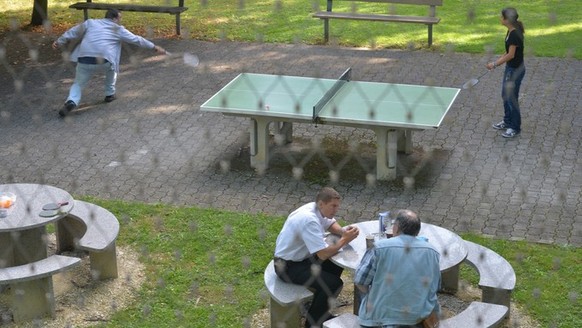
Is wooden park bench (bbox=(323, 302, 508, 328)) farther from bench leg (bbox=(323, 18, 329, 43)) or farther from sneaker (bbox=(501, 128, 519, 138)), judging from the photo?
bench leg (bbox=(323, 18, 329, 43))

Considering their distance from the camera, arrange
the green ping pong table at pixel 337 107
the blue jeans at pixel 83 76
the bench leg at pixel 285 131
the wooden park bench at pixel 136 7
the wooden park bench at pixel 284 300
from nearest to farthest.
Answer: the wooden park bench at pixel 284 300, the green ping pong table at pixel 337 107, the bench leg at pixel 285 131, the blue jeans at pixel 83 76, the wooden park bench at pixel 136 7

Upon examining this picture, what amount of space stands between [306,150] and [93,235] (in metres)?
2.68

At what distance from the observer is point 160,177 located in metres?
8.02

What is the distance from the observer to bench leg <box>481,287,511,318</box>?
5.70m

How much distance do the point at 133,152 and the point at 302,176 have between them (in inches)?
60.8

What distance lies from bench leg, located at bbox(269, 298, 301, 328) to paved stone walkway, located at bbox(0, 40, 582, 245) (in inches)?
65.9

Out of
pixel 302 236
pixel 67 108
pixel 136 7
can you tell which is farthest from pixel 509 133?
pixel 136 7

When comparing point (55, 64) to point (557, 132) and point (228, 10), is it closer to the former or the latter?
point (228, 10)

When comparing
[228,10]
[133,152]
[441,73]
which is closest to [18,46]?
[228,10]

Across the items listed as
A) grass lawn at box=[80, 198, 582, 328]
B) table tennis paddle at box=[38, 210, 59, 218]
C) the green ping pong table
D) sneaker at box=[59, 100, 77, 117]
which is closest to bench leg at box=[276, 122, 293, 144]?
the green ping pong table

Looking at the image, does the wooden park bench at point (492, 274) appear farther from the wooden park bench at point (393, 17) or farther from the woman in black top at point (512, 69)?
the wooden park bench at point (393, 17)

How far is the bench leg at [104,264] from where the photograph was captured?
632cm

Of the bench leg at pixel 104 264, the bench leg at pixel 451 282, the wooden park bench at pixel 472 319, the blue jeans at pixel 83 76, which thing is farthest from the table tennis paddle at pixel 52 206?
the blue jeans at pixel 83 76

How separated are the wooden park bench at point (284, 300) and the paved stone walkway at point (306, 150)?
1.66m
